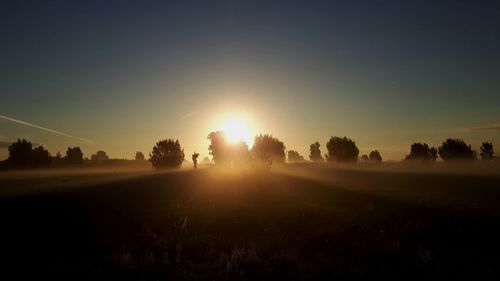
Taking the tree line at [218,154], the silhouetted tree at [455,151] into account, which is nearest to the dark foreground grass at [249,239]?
the tree line at [218,154]

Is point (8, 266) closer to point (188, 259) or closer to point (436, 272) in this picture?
point (188, 259)

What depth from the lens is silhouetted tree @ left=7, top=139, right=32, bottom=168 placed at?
12569cm

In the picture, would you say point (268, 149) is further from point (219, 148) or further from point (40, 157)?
point (40, 157)

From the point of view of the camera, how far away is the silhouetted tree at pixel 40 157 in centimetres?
12850

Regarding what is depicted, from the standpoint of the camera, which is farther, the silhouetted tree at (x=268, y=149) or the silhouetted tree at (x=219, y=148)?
the silhouetted tree at (x=219, y=148)

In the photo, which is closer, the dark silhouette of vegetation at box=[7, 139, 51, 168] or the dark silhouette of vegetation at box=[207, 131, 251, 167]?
the dark silhouette of vegetation at box=[7, 139, 51, 168]

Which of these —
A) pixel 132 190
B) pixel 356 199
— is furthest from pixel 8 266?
pixel 356 199

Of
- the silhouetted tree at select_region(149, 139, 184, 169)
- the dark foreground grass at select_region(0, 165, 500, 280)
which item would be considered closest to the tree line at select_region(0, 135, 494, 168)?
the silhouetted tree at select_region(149, 139, 184, 169)

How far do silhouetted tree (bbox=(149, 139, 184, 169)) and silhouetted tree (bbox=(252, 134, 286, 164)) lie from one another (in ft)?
94.6

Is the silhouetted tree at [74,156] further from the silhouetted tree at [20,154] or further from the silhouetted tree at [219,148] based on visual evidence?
the silhouetted tree at [219,148]

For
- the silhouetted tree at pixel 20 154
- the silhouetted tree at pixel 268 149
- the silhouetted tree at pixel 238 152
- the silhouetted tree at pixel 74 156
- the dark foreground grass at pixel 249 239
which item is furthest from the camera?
the silhouetted tree at pixel 74 156

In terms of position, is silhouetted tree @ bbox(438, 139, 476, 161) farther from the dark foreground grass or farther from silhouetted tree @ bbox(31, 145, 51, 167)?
silhouetted tree @ bbox(31, 145, 51, 167)

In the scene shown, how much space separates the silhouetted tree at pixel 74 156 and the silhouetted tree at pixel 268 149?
8885cm

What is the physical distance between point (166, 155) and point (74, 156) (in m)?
63.1
